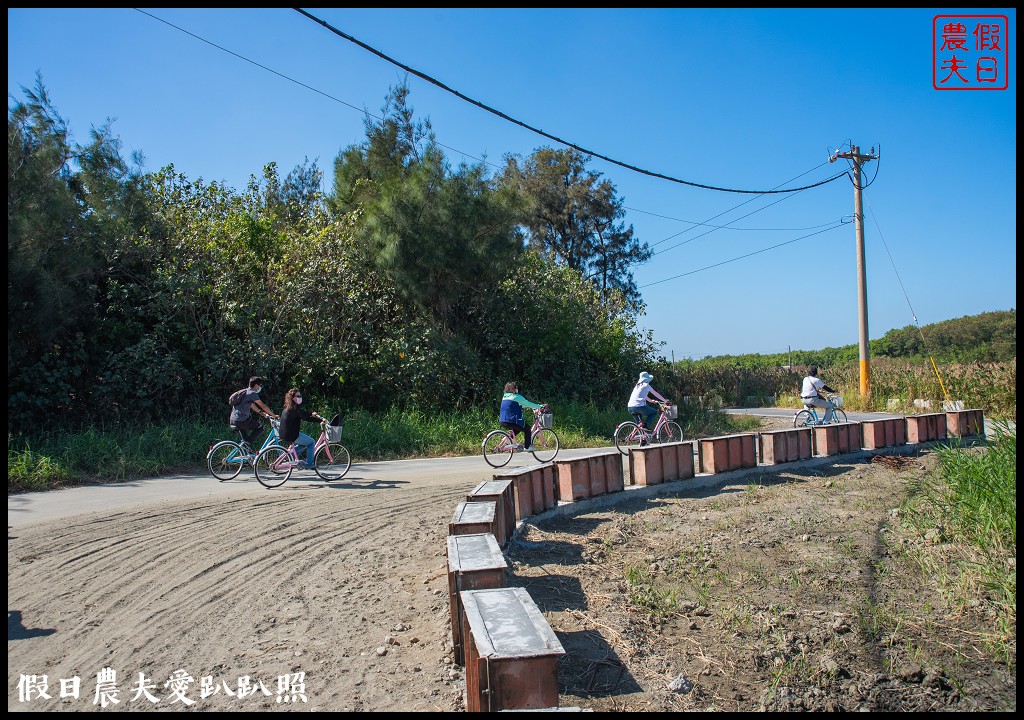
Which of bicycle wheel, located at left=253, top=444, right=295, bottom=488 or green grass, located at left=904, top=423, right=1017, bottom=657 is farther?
bicycle wheel, located at left=253, top=444, right=295, bottom=488

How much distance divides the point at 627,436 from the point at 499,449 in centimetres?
303

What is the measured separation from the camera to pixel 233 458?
11820 millimetres

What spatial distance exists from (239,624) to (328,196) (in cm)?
1932

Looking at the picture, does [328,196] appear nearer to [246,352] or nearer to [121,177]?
[121,177]

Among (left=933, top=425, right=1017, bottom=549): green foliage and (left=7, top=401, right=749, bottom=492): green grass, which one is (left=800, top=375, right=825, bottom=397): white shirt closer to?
(left=7, top=401, right=749, bottom=492): green grass

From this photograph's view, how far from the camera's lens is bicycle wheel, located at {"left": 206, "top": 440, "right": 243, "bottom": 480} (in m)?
11.8

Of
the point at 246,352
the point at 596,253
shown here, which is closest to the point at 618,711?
the point at 246,352

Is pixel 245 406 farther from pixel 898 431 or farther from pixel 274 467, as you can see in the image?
pixel 898 431

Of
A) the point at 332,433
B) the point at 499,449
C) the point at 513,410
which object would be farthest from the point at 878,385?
the point at 332,433

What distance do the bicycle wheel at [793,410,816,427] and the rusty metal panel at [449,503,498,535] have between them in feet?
39.1

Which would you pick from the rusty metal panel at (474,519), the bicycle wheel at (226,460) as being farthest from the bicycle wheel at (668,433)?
the rusty metal panel at (474,519)

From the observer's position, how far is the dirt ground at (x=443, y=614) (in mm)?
4082

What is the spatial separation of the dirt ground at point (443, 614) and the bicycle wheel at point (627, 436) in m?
5.70

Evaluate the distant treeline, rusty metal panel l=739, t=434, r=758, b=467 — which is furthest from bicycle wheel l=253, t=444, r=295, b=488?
the distant treeline
